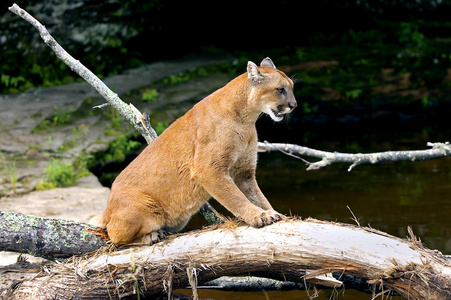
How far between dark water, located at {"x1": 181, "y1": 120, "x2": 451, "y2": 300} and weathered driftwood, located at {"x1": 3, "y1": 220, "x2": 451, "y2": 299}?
1.52 metres

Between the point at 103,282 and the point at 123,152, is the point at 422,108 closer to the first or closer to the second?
the point at 123,152

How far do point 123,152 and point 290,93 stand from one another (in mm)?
6803

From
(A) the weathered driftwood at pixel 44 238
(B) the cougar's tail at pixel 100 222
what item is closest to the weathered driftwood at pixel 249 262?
(A) the weathered driftwood at pixel 44 238

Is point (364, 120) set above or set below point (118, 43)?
below

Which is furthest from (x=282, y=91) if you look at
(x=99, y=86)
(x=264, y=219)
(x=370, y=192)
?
(x=370, y=192)

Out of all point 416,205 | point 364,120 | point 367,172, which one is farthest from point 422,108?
point 416,205

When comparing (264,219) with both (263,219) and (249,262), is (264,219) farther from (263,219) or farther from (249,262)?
(249,262)

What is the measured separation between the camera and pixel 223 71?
14.9 meters

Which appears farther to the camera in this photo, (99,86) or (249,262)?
(99,86)

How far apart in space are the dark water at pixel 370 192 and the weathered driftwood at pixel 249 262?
1.52 meters

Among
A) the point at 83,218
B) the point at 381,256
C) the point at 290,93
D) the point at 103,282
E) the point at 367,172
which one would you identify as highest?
the point at 290,93

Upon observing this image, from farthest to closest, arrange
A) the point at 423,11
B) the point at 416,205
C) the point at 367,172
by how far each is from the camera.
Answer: the point at 423,11 → the point at 367,172 → the point at 416,205

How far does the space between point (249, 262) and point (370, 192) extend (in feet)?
18.0

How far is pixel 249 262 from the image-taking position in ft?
16.3
